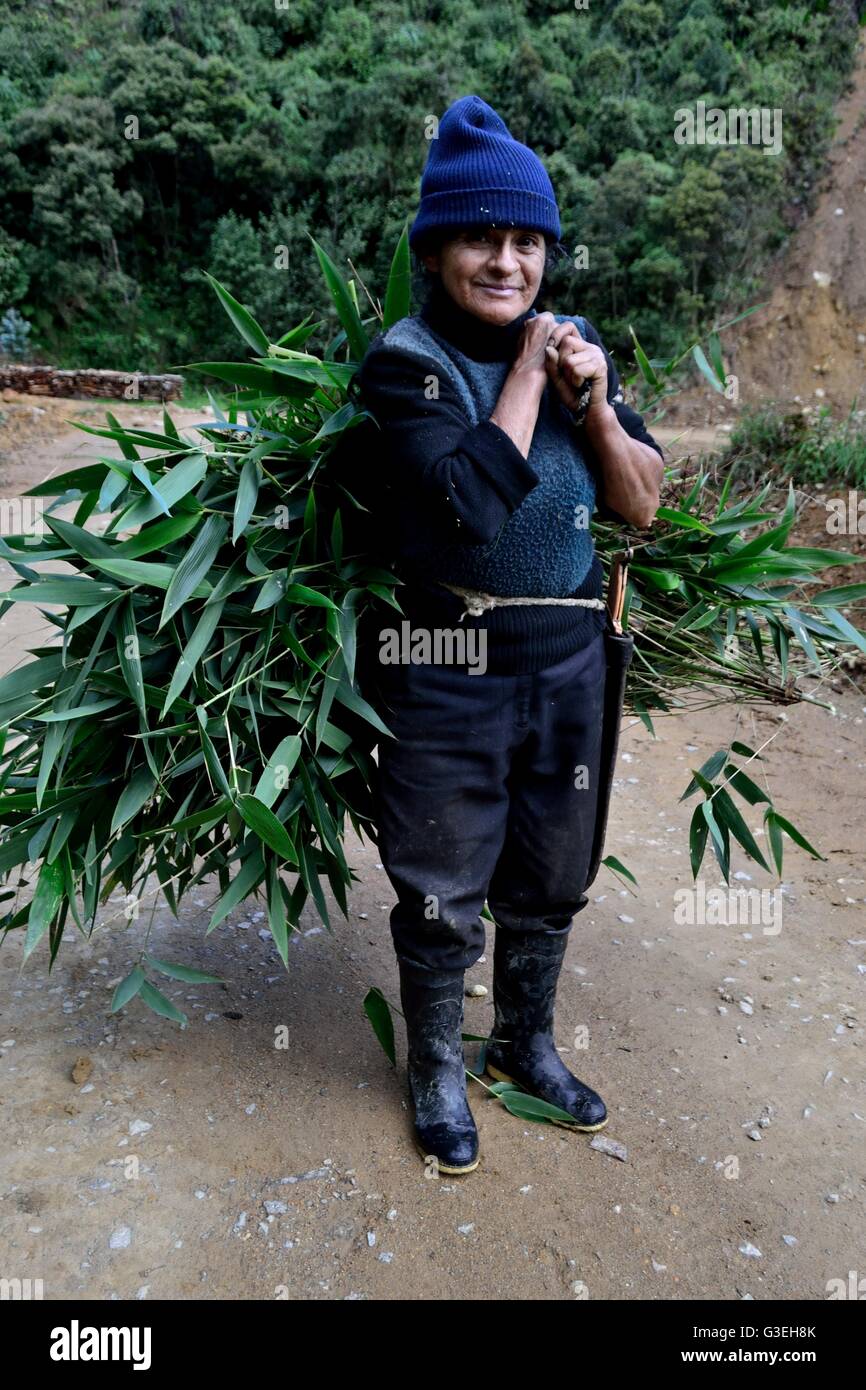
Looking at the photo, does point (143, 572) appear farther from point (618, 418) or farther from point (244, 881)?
point (618, 418)

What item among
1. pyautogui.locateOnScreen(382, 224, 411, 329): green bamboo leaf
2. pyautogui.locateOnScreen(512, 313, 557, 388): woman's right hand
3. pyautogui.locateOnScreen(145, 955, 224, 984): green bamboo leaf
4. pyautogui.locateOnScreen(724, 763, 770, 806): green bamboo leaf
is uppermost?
pyautogui.locateOnScreen(382, 224, 411, 329): green bamboo leaf

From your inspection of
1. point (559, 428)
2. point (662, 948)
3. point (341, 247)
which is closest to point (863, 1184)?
point (662, 948)

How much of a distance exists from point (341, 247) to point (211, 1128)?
15016 millimetres

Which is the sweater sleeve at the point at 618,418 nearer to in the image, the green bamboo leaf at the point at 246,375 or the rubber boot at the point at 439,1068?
the green bamboo leaf at the point at 246,375

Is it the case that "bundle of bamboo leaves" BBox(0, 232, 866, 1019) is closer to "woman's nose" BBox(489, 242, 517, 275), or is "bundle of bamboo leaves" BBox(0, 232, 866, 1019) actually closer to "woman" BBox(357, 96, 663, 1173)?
"woman" BBox(357, 96, 663, 1173)

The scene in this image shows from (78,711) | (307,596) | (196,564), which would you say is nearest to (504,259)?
(307,596)

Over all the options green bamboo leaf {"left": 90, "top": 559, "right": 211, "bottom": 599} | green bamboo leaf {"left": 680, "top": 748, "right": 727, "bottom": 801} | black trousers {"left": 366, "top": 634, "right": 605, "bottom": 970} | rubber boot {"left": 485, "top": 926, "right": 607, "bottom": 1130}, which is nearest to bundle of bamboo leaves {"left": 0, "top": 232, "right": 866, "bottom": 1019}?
green bamboo leaf {"left": 90, "top": 559, "right": 211, "bottom": 599}

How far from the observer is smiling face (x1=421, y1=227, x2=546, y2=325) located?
6.55ft

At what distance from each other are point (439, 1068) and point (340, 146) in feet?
54.6

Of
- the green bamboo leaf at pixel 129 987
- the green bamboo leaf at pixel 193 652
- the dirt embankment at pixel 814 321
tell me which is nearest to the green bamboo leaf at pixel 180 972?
the green bamboo leaf at pixel 129 987

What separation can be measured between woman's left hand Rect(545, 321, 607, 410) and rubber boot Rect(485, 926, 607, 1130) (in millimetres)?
1199

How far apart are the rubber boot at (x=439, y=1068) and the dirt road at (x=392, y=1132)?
0.20 feet

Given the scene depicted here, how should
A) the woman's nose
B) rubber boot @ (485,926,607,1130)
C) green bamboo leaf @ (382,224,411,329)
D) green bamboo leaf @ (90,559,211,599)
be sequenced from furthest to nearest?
rubber boot @ (485,926,607,1130) → green bamboo leaf @ (382,224,411,329) → green bamboo leaf @ (90,559,211,599) → the woman's nose

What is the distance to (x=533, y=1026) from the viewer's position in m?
2.59
